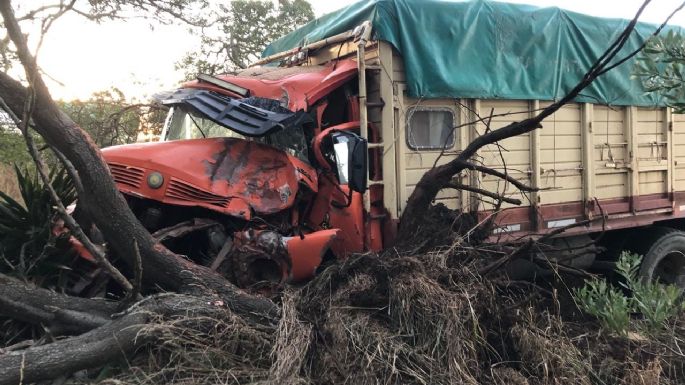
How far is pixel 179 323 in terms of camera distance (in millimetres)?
3088

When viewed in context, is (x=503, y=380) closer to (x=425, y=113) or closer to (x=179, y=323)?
(x=179, y=323)

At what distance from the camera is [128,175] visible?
3.82 m

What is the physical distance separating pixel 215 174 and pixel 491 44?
280 centimetres

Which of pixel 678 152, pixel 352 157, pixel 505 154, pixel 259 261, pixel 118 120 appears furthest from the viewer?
pixel 678 152

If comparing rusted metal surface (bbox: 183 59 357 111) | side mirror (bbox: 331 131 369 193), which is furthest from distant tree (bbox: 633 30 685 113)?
rusted metal surface (bbox: 183 59 357 111)

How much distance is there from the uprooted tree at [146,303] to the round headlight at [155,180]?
58cm

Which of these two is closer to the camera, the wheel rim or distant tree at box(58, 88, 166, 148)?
distant tree at box(58, 88, 166, 148)

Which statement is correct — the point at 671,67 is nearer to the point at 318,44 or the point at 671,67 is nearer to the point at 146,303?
the point at 318,44

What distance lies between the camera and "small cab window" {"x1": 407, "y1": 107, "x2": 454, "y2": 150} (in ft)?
15.3

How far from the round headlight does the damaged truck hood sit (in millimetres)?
14

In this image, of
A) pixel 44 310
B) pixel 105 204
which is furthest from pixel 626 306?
pixel 44 310

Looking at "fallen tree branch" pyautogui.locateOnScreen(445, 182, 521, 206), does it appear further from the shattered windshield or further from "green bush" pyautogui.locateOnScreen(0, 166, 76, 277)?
"green bush" pyautogui.locateOnScreen(0, 166, 76, 277)

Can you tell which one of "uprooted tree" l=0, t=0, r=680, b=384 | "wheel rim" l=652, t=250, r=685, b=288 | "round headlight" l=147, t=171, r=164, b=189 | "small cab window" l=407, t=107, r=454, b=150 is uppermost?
"small cab window" l=407, t=107, r=454, b=150

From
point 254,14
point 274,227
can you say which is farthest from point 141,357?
point 254,14
